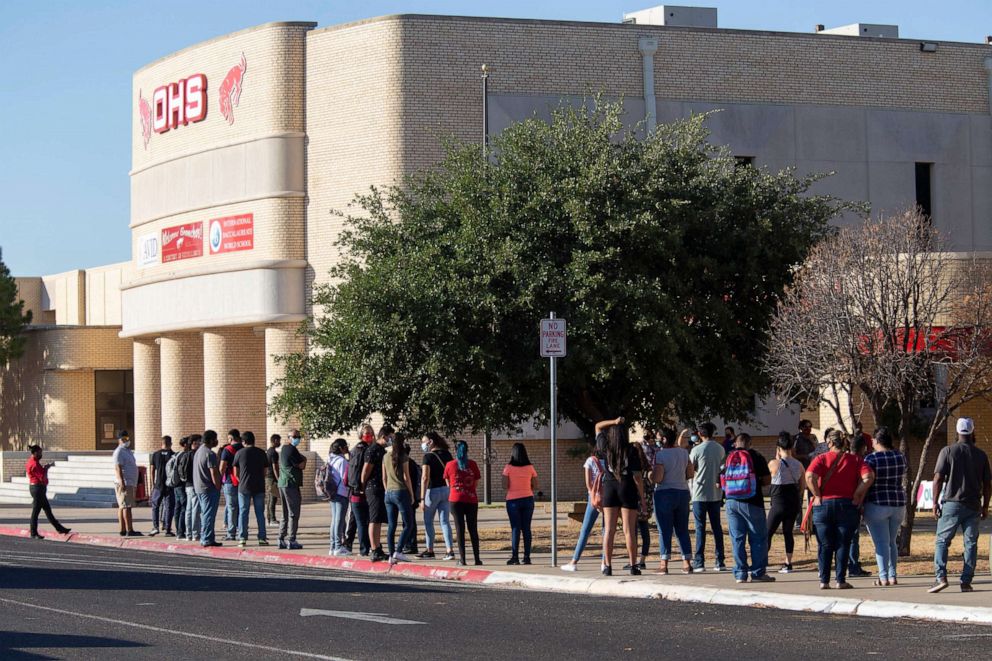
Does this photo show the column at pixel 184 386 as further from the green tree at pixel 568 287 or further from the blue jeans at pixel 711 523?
the blue jeans at pixel 711 523

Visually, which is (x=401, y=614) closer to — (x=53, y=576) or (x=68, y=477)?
(x=53, y=576)

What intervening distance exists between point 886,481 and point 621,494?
3181 mm

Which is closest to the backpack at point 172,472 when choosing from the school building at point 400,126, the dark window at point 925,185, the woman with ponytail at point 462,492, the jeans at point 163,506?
the jeans at point 163,506

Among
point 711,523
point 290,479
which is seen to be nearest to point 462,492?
point 711,523

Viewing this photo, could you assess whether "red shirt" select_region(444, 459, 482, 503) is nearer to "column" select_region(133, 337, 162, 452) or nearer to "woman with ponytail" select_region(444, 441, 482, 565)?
"woman with ponytail" select_region(444, 441, 482, 565)

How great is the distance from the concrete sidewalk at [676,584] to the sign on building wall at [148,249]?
19.4 meters

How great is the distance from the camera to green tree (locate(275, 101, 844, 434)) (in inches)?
892

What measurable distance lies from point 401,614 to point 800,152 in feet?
94.0

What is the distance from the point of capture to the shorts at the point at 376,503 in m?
20.3

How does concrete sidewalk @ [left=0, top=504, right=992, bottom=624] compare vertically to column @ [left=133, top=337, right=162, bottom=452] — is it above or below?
below

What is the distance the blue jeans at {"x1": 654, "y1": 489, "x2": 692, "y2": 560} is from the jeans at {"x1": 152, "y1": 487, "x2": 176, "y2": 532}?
1070 centimetres

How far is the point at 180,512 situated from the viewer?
81.7ft

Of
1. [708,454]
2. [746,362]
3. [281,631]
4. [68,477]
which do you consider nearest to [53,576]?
[281,631]

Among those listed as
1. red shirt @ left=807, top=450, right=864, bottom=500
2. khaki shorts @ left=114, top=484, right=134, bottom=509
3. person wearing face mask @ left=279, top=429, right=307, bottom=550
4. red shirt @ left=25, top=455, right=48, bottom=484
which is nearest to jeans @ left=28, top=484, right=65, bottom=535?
red shirt @ left=25, top=455, right=48, bottom=484
